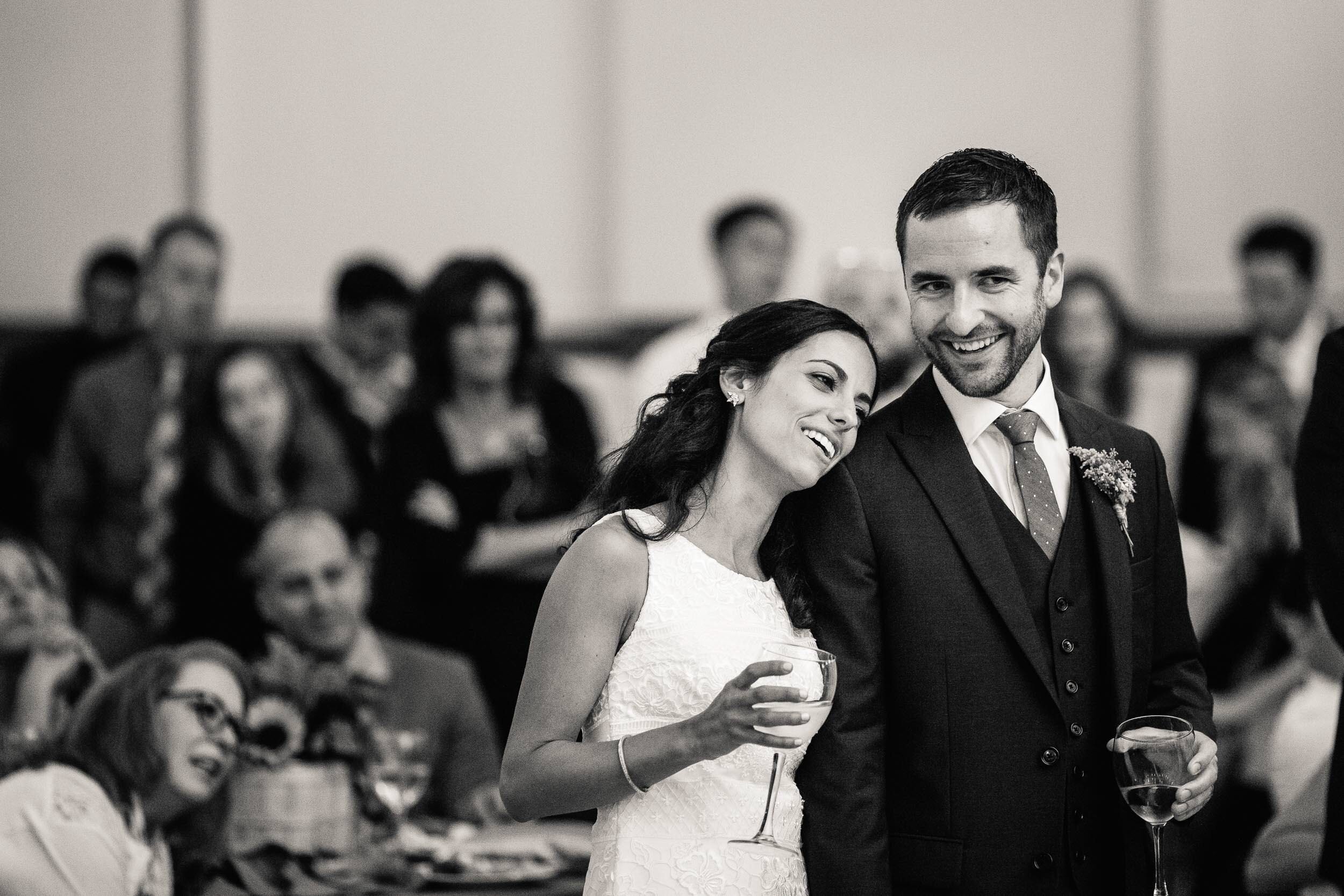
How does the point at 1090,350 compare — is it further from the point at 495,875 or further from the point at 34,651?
the point at 34,651

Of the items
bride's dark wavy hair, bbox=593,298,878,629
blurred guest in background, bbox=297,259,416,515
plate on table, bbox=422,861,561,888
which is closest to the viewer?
bride's dark wavy hair, bbox=593,298,878,629

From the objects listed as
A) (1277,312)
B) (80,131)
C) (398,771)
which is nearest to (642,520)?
(398,771)

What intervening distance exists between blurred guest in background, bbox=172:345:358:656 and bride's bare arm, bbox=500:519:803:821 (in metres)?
2.44

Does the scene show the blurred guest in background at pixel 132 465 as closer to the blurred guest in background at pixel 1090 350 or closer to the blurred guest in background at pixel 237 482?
the blurred guest in background at pixel 237 482

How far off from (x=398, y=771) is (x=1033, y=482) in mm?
1603

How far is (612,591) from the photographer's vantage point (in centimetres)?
284

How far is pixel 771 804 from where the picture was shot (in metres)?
2.51

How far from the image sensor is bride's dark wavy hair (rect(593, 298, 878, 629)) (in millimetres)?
2924

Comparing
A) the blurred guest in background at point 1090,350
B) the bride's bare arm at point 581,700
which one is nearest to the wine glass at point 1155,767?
the bride's bare arm at point 581,700

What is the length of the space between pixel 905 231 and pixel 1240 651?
2.88 meters

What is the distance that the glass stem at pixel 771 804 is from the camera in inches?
98.8

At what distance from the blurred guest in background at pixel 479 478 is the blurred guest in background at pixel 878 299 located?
0.87 m

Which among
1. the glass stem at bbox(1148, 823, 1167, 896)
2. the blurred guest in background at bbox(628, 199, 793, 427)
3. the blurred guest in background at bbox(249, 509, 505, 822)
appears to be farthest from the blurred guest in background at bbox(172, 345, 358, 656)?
the glass stem at bbox(1148, 823, 1167, 896)

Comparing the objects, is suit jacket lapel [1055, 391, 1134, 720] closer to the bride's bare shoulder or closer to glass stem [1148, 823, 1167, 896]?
glass stem [1148, 823, 1167, 896]
